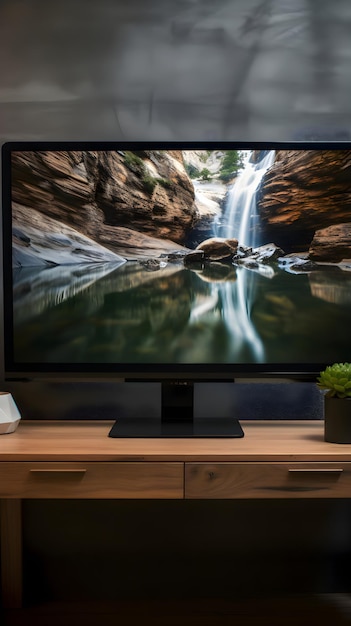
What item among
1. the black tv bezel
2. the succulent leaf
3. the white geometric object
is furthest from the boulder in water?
the white geometric object

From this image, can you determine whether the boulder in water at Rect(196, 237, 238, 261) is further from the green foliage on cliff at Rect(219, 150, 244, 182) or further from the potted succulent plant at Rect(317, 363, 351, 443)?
the potted succulent plant at Rect(317, 363, 351, 443)

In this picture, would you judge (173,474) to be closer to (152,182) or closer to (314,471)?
(314,471)

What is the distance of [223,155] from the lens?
191 centimetres

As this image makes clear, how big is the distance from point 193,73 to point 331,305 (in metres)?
Result: 0.97

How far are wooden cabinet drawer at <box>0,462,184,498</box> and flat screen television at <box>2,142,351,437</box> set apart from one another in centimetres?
34

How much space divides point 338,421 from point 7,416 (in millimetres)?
994

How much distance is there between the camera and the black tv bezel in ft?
6.20

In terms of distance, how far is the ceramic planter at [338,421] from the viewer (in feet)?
5.54

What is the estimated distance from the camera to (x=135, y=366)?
1901 mm

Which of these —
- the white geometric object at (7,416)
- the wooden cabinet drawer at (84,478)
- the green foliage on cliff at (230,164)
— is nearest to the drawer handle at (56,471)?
the wooden cabinet drawer at (84,478)

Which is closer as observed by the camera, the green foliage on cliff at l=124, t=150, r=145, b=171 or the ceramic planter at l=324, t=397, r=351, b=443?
the ceramic planter at l=324, t=397, r=351, b=443
